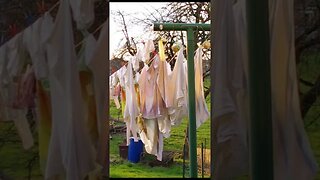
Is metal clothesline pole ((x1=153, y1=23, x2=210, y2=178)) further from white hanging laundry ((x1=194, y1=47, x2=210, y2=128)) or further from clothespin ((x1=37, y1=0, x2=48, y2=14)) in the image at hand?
clothespin ((x1=37, y1=0, x2=48, y2=14))

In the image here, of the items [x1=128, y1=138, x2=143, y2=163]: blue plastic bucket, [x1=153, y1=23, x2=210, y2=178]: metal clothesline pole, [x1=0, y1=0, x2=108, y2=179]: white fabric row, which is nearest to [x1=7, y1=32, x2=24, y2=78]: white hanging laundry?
[x1=0, y1=0, x2=108, y2=179]: white fabric row

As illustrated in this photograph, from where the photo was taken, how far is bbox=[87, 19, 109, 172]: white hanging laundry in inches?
75.8

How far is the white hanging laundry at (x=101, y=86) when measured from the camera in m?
1.93

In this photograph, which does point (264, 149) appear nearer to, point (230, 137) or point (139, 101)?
point (230, 137)

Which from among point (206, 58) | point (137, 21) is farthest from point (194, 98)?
point (137, 21)

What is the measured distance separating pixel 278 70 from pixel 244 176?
0.43 meters

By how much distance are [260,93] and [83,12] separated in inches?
29.4

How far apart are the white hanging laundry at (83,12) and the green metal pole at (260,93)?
0.62m

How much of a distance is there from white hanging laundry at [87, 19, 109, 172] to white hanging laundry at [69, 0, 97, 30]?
8 centimetres

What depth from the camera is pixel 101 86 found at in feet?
6.34

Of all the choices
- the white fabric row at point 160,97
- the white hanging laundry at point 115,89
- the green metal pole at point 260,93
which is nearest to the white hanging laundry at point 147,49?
the white fabric row at point 160,97

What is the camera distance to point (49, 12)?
6.45 feet

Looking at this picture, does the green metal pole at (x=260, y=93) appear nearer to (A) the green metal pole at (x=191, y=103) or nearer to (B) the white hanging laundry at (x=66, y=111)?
(B) the white hanging laundry at (x=66, y=111)

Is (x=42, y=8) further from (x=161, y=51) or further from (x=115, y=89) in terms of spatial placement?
(x=115, y=89)
